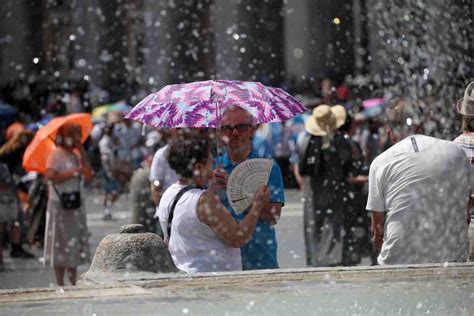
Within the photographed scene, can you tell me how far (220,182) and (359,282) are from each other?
1149mm

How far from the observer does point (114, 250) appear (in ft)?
23.5

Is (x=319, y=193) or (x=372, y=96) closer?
(x=319, y=193)

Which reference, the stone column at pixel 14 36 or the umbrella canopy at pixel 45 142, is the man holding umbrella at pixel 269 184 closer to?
the umbrella canopy at pixel 45 142

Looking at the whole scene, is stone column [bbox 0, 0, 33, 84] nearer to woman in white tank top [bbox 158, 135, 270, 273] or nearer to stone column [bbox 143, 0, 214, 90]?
stone column [bbox 143, 0, 214, 90]

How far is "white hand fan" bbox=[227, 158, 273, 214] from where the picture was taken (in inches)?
317

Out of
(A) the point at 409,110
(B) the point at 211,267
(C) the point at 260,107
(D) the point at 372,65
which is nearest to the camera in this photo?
(B) the point at 211,267

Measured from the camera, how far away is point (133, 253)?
7.19 metres

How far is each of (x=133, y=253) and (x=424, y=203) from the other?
172 centimetres

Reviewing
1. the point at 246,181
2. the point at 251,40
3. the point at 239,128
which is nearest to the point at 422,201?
the point at 246,181

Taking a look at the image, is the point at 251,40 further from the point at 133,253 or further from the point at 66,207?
the point at 133,253

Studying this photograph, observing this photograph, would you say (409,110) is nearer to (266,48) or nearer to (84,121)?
(84,121)

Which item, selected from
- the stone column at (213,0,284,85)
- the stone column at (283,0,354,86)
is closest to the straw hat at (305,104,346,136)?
the stone column at (283,0,354,86)

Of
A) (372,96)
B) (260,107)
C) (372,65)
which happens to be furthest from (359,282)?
(372,65)

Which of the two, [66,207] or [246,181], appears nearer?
[246,181]
